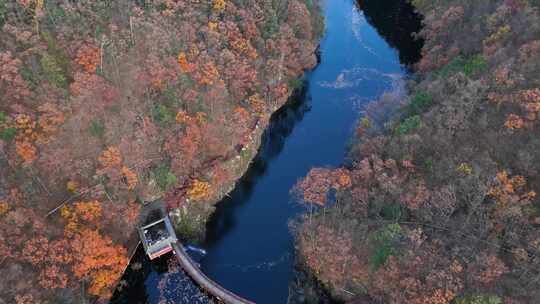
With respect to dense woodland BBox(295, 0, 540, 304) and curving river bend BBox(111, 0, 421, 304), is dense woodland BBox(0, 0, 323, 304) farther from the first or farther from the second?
dense woodland BBox(295, 0, 540, 304)

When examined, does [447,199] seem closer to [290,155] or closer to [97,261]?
[290,155]

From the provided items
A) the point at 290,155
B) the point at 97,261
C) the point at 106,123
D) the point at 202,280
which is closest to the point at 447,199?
the point at 290,155

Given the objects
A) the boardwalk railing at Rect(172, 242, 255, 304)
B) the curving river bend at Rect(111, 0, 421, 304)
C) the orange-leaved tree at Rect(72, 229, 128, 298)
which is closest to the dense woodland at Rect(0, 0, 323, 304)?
the orange-leaved tree at Rect(72, 229, 128, 298)

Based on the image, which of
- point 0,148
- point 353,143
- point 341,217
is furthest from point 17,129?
point 353,143

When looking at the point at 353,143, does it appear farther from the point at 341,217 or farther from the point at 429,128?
the point at 341,217

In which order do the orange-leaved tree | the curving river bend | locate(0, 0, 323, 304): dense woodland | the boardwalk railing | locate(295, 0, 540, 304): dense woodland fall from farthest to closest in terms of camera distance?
the curving river bend
the boardwalk railing
locate(0, 0, 323, 304): dense woodland
the orange-leaved tree
locate(295, 0, 540, 304): dense woodland

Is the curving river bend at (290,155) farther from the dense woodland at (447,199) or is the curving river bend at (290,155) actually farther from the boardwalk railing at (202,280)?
the dense woodland at (447,199)
